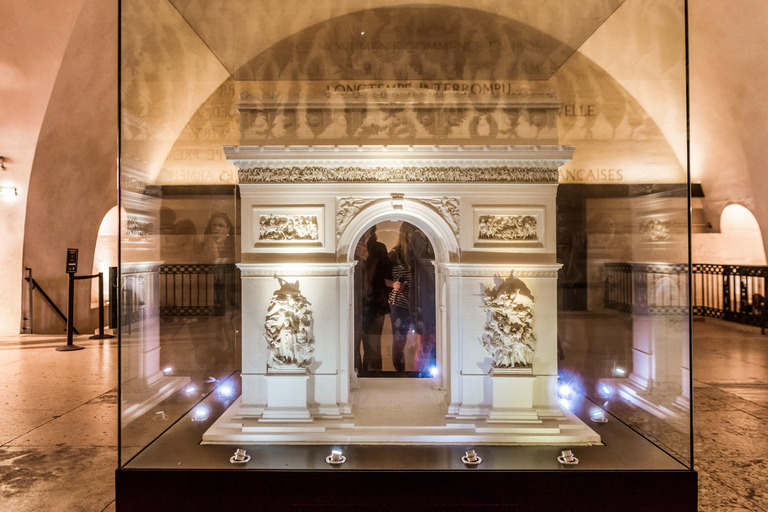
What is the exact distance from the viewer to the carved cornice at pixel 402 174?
398cm

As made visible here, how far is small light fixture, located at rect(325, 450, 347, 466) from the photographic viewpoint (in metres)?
3.23

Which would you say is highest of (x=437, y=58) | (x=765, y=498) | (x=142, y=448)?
(x=437, y=58)

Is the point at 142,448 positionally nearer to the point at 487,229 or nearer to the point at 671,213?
the point at 487,229

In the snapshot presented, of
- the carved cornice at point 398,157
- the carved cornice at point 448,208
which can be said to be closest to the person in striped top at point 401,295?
the carved cornice at point 448,208

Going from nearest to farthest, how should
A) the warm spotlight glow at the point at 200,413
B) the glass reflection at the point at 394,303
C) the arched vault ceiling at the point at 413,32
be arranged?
the arched vault ceiling at the point at 413,32 → the warm spotlight glow at the point at 200,413 → the glass reflection at the point at 394,303

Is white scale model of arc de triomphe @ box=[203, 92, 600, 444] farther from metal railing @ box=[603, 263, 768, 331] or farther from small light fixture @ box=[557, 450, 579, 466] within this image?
metal railing @ box=[603, 263, 768, 331]

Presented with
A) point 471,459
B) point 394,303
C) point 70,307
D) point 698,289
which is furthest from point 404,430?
point 698,289

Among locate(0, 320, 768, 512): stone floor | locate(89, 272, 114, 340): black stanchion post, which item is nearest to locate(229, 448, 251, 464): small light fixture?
locate(0, 320, 768, 512): stone floor

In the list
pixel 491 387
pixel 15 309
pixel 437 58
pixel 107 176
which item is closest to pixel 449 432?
pixel 491 387

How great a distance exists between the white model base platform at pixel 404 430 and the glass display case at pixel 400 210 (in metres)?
0.02

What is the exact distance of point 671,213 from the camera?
3857mm

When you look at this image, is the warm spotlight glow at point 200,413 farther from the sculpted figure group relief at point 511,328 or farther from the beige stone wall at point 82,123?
the beige stone wall at point 82,123

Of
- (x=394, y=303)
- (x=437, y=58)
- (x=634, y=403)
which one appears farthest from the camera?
(x=394, y=303)

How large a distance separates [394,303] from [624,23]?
3.49m
